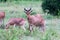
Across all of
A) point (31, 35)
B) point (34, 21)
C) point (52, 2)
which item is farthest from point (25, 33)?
point (52, 2)

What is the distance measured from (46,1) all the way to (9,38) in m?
10.3

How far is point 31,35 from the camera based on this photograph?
11.9 m

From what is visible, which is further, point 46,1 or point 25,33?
point 46,1

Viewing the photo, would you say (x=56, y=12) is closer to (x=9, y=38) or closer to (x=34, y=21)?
(x=34, y=21)

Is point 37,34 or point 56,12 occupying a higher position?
point 37,34

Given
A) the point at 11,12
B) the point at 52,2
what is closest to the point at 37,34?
the point at 52,2

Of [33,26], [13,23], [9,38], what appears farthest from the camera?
[13,23]

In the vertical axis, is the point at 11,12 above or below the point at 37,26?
below

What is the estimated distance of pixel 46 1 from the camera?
64.7 ft

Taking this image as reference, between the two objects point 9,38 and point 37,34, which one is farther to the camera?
point 37,34

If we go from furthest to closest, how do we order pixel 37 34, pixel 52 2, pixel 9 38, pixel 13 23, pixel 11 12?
pixel 11 12 → pixel 52 2 → pixel 13 23 → pixel 37 34 → pixel 9 38

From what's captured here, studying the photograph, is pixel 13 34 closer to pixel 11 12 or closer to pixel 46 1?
pixel 46 1

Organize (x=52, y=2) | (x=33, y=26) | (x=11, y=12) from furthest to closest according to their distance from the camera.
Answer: (x=11, y=12) < (x=52, y=2) < (x=33, y=26)

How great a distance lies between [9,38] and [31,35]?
230cm
